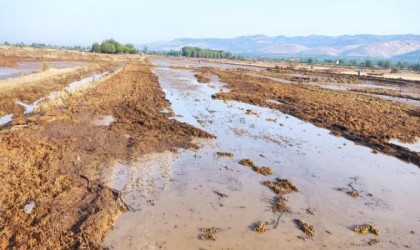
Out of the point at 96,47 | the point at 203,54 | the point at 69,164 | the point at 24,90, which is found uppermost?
the point at 24,90

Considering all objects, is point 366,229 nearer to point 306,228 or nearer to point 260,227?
point 306,228

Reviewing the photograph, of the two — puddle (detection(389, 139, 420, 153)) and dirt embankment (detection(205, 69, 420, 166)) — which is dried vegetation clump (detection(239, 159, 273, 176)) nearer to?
dirt embankment (detection(205, 69, 420, 166))

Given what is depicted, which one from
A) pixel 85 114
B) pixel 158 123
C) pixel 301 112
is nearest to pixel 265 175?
pixel 158 123

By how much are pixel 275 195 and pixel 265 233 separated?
7.43 ft

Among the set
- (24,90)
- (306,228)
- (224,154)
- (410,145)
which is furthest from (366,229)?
(24,90)

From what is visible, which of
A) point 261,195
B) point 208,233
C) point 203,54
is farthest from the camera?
point 203,54

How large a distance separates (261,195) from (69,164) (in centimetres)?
566

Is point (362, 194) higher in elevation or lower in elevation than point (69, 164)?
lower

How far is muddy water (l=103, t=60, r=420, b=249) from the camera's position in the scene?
7754mm

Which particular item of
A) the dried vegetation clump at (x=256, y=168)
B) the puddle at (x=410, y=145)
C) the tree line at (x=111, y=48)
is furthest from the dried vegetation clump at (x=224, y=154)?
the tree line at (x=111, y=48)

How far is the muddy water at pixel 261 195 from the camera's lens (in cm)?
775

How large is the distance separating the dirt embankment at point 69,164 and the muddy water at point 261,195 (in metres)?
0.55

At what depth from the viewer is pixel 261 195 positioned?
10.0 metres

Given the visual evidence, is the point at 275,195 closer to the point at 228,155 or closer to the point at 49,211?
the point at 228,155
